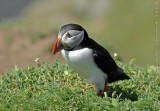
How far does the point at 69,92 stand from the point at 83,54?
0.61m

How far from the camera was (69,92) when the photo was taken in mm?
4773

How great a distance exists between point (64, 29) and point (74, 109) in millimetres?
1245

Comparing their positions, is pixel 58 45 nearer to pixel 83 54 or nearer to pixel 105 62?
pixel 83 54

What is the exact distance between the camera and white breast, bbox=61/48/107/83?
4867 mm

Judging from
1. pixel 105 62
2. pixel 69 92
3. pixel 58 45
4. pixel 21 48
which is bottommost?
pixel 69 92

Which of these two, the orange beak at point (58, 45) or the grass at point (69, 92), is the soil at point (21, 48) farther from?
the orange beak at point (58, 45)

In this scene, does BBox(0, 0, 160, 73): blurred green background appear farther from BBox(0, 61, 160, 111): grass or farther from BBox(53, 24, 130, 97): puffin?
BBox(53, 24, 130, 97): puffin

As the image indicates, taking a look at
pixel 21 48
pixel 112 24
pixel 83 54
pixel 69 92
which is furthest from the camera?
pixel 112 24

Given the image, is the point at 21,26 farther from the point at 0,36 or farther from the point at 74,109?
the point at 74,109

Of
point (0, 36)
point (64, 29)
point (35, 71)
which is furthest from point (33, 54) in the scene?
point (64, 29)

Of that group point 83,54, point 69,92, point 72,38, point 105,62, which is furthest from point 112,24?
point 69,92

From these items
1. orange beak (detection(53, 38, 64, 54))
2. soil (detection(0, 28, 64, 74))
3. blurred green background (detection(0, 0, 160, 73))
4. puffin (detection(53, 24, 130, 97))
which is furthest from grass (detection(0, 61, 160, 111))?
soil (detection(0, 28, 64, 74))

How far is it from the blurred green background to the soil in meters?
0.14

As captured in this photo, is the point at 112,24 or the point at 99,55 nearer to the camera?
the point at 99,55
